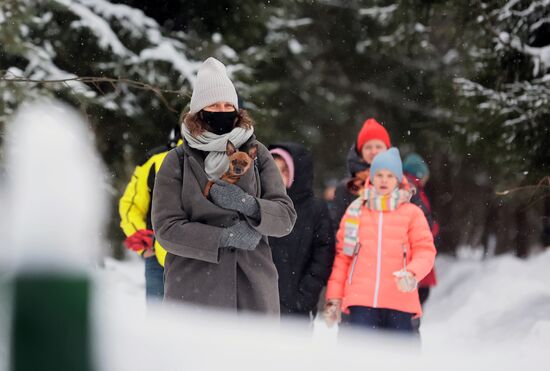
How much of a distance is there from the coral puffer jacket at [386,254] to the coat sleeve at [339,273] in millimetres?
69

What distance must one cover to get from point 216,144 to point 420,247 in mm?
2132

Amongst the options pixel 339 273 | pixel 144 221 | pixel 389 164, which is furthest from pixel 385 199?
pixel 144 221

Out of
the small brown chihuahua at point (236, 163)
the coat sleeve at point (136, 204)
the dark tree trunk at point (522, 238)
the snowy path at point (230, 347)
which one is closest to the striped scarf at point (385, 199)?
the coat sleeve at point (136, 204)

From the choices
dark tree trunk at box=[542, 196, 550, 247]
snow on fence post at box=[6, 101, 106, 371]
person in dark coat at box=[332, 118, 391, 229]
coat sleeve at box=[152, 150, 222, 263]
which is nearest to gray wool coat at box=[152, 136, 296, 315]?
coat sleeve at box=[152, 150, 222, 263]

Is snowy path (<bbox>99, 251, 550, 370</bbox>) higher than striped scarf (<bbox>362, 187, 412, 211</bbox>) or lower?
lower

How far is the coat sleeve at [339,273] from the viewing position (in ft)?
17.7

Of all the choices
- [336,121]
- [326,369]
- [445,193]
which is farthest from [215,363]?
[336,121]

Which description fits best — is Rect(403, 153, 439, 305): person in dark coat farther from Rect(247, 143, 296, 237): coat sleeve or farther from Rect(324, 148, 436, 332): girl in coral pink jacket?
Rect(247, 143, 296, 237): coat sleeve

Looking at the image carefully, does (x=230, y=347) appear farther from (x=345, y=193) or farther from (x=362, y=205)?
(x=345, y=193)

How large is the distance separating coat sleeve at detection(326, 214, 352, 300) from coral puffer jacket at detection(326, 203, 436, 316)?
69mm

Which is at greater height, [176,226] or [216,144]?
[216,144]

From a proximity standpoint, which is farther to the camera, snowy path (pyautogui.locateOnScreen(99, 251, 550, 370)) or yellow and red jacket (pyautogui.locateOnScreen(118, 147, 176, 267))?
yellow and red jacket (pyautogui.locateOnScreen(118, 147, 176, 267))

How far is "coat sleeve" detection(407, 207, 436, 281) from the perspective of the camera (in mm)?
4930

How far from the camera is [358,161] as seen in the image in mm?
6730
